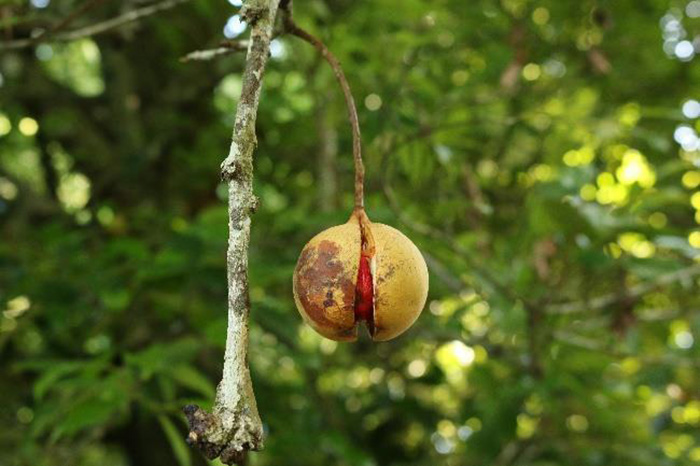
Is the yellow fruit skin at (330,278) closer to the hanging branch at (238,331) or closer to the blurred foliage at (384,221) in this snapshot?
the hanging branch at (238,331)

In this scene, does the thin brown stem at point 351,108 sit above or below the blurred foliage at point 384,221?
above

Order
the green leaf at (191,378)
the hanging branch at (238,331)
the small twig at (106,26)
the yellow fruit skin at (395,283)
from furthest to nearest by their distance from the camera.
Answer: the green leaf at (191,378)
the small twig at (106,26)
the yellow fruit skin at (395,283)
the hanging branch at (238,331)

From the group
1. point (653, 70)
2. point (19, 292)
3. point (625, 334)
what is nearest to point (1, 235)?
point (19, 292)

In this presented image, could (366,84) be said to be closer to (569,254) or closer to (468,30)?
(468,30)

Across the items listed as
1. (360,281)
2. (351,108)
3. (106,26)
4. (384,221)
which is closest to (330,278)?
(360,281)

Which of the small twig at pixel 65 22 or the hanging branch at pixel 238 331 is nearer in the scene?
the hanging branch at pixel 238 331

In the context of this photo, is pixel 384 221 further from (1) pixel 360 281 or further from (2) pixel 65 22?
(1) pixel 360 281

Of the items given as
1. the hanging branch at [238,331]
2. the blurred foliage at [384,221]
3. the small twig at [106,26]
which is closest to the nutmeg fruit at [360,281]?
the hanging branch at [238,331]
